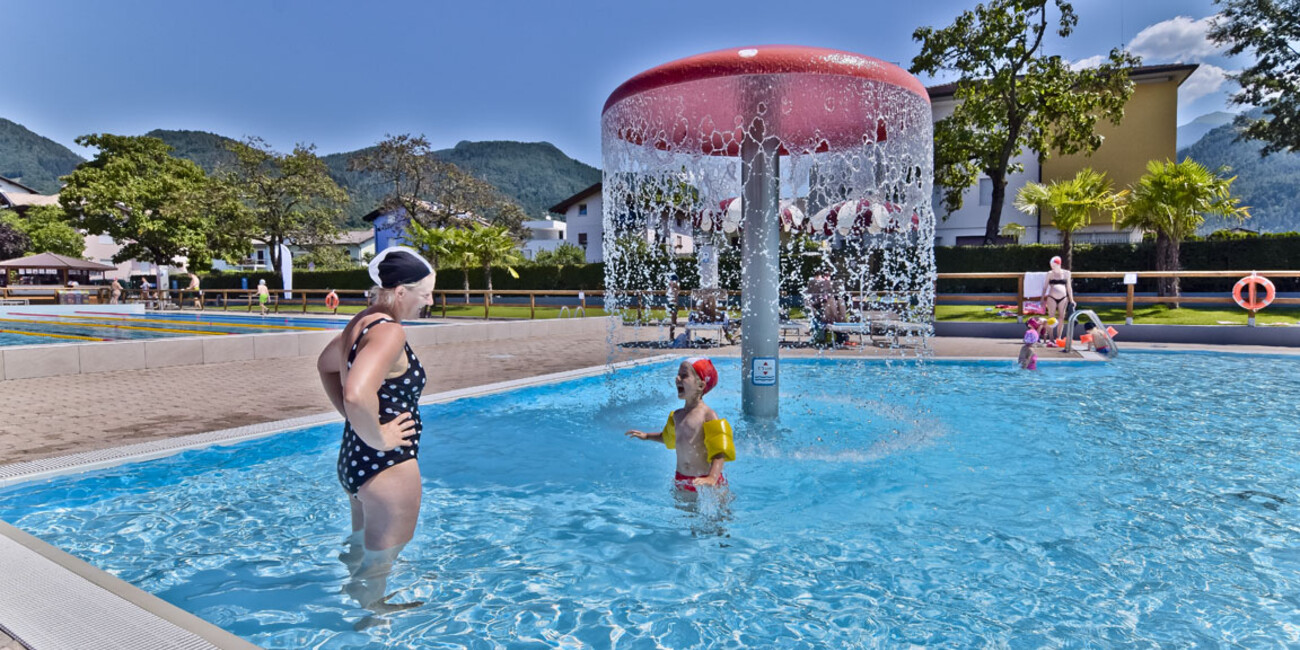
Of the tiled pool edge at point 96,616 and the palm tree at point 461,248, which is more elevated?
the palm tree at point 461,248

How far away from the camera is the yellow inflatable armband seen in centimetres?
404

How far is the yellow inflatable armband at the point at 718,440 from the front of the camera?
404 cm

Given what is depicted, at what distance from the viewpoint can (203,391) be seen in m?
9.33

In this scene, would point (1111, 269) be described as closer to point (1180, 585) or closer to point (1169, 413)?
point (1169, 413)

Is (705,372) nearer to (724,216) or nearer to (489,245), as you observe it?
(724,216)

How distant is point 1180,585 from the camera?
11.8 ft

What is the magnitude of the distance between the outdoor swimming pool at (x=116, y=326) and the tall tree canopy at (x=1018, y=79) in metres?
22.8

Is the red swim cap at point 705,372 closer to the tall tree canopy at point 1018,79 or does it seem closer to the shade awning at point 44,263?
the tall tree canopy at point 1018,79

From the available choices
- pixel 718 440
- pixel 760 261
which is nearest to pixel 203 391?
pixel 760 261

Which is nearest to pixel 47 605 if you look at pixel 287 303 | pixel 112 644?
pixel 112 644

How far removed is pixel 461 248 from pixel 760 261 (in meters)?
29.1

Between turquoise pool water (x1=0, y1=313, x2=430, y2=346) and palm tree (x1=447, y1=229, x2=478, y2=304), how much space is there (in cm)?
866


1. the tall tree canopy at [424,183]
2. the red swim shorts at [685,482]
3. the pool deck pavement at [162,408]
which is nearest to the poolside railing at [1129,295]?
the pool deck pavement at [162,408]

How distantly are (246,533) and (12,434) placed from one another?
167 inches
